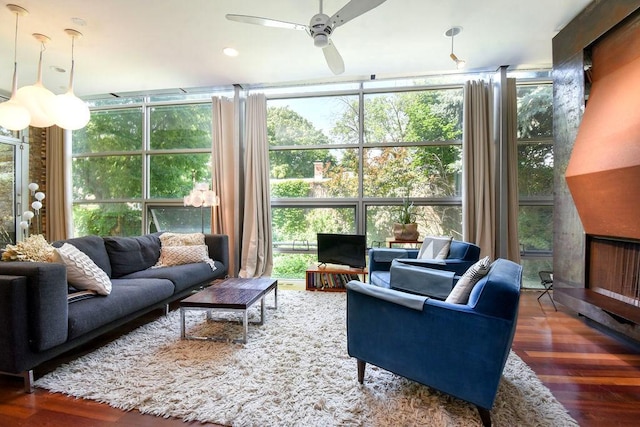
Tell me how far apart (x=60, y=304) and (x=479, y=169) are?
4.56 meters

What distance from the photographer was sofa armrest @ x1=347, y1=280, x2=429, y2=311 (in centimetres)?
151

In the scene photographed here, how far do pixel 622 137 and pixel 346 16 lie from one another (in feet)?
7.50

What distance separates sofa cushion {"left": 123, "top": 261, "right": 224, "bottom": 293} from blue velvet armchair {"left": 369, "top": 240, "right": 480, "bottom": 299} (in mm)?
1965

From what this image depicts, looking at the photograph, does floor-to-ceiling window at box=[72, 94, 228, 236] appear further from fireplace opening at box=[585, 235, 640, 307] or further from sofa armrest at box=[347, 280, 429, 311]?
fireplace opening at box=[585, 235, 640, 307]

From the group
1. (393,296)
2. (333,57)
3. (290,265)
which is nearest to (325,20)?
(333,57)

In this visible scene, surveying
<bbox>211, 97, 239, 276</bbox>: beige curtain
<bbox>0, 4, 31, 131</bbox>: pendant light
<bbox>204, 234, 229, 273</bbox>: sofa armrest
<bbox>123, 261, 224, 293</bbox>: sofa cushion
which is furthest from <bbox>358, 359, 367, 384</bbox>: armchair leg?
<bbox>0, 4, 31, 131</bbox>: pendant light

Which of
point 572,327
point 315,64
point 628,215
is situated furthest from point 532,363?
point 315,64

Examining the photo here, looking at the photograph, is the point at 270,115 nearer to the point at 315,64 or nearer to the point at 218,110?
the point at 218,110

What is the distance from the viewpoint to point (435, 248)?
10.2 ft

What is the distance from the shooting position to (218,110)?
456 centimetres

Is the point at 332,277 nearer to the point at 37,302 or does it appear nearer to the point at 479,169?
the point at 479,169

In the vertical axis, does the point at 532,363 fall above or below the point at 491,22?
below

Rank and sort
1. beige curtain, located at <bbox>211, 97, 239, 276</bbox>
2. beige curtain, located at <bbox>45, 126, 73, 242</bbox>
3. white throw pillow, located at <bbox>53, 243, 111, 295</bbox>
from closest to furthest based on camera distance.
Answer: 1. white throw pillow, located at <bbox>53, 243, 111, 295</bbox>
2. beige curtain, located at <bbox>211, 97, 239, 276</bbox>
3. beige curtain, located at <bbox>45, 126, 73, 242</bbox>

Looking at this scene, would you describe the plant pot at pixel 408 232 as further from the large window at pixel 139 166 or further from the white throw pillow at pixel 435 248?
the large window at pixel 139 166
